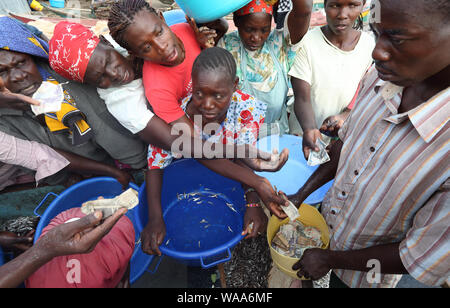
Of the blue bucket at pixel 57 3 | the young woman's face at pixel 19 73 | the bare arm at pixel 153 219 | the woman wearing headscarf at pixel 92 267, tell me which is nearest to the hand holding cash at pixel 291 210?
the bare arm at pixel 153 219

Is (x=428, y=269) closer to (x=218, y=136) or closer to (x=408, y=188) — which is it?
(x=408, y=188)

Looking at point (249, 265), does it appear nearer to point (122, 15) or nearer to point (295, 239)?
point (295, 239)

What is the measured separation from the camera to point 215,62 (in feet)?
4.39

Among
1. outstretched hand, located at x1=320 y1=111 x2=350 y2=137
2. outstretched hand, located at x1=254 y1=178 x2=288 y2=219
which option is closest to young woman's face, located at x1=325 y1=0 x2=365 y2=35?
outstretched hand, located at x1=320 y1=111 x2=350 y2=137

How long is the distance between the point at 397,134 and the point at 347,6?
1106 mm

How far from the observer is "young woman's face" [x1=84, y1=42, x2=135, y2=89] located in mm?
1363

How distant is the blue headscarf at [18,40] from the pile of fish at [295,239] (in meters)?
1.86

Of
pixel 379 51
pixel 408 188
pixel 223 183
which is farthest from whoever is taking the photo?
pixel 223 183

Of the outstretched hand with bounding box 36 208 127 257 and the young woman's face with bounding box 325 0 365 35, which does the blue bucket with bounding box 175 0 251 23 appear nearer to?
the young woman's face with bounding box 325 0 365 35

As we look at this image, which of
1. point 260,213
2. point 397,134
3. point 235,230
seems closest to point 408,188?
point 397,134

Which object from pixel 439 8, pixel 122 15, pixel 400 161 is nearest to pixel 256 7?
pixel 122 15

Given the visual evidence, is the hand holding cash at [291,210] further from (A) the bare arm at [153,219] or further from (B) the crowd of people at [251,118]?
(A) the bare arm at [153,219]

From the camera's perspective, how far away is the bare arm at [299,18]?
163cm
